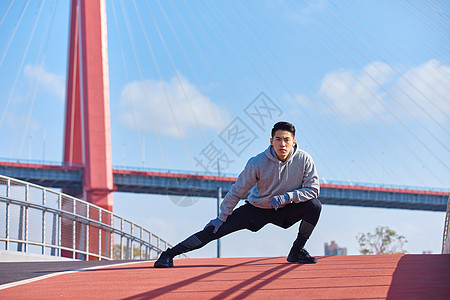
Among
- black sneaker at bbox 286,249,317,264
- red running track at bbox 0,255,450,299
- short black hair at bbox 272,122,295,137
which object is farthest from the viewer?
black sneaker at bbox 286,249,317,264

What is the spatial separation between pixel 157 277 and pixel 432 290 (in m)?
1.97

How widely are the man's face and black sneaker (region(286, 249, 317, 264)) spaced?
841 millimetres

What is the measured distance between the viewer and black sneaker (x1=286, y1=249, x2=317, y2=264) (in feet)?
17.0

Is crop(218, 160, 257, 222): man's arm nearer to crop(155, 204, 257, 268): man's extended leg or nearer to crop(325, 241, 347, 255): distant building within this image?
crop(155, 204, 257, 268): man's extended leg

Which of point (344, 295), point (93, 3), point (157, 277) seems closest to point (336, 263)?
point (157, 277)

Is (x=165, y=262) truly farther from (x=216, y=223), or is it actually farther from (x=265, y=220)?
(x=265, y=220)

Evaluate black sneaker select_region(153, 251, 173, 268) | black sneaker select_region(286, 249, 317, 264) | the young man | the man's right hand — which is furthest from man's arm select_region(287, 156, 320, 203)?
black sneaker select_region(153, 251, 173, 268)

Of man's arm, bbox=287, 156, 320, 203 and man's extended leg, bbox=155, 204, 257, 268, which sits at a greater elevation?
man's arm, bbox=287, 156, 320, 203

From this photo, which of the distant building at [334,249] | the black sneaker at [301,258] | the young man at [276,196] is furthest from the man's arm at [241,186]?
the distant building at [334,249]

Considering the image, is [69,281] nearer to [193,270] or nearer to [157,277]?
[157,277]

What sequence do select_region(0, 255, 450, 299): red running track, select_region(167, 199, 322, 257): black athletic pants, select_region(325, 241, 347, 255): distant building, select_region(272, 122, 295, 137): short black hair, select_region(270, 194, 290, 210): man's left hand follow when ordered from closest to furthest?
select_region(0, 255, 450, 299): red running track < select_region(270, 194, 290, 210): man's left hand < select_region(272, 122, 295, 137): short black hair < select_region(167, 199, 322, 257): black athletic pants < select_region(325, 241, 347, 255): distant building

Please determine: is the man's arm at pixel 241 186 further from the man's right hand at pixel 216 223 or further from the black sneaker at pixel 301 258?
the black sneaker at pixel 301 258

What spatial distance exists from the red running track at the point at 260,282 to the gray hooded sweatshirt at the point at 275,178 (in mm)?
570

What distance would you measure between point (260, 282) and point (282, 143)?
1.36 metres
